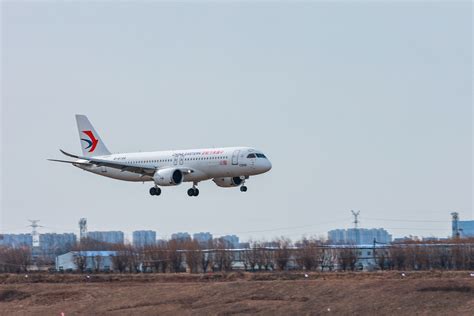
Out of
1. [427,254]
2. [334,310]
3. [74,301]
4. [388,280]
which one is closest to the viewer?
[334,310]

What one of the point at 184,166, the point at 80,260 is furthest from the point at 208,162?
the point at 80,260

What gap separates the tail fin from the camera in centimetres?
12638

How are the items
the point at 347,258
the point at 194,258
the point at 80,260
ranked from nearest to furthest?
the point at 347,258, the point at 194,258, the point at 80,260

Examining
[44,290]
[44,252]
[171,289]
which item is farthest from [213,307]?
[44,252]

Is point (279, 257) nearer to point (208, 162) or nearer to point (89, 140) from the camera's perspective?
point (89, 140)

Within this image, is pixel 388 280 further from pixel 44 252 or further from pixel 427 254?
pixel 44 252

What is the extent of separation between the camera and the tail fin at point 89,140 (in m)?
126

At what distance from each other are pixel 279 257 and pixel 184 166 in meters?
33.9

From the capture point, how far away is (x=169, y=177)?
107625 mm

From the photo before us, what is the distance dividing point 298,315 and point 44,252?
102 m

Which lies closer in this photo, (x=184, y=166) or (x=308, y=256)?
(x=184, y=166)

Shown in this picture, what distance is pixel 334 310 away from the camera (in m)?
94.5

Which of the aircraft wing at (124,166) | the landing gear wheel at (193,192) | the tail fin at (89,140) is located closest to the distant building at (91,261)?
the tail fin at (89,140)

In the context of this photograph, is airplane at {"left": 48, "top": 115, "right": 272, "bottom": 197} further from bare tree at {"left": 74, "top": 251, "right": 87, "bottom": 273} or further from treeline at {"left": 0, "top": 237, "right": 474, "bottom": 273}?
bare tree at {"left": 74, "top": 251, "right": 87, "bottom": 273}
